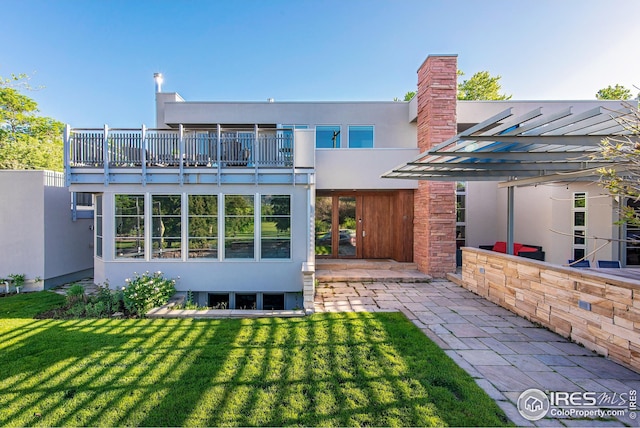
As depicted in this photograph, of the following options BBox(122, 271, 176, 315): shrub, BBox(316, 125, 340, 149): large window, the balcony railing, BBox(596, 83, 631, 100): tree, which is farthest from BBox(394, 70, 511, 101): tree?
BBox(122, 271, 176, 315): shrub

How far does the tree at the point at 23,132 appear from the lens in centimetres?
1838

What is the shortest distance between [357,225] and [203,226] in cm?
578

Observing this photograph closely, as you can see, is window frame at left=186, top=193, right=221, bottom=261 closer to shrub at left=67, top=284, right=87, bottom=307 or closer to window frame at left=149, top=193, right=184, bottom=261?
window frame at left=149, top=193, right=184, bottom=261

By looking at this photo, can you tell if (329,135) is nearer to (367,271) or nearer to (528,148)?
(367,271)

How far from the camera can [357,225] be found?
1133 cm

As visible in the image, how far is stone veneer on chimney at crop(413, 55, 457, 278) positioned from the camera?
9109mm

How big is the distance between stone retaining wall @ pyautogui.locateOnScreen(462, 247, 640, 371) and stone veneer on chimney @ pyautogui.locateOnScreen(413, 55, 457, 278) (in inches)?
90.9

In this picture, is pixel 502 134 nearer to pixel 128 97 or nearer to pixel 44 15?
pixel 44 15

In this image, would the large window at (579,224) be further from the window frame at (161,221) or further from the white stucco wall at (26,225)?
the white stucco wall at (26,225)

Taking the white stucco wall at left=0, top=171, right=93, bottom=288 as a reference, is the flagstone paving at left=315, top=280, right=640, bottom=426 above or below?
below

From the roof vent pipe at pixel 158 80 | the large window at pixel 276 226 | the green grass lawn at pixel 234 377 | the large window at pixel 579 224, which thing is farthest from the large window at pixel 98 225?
the large window at pixel 579 224

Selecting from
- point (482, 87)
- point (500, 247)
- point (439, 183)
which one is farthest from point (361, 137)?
point (482, 87)

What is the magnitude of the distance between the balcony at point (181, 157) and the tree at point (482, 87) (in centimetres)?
2518

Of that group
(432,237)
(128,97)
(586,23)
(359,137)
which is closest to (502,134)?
(432,237)
